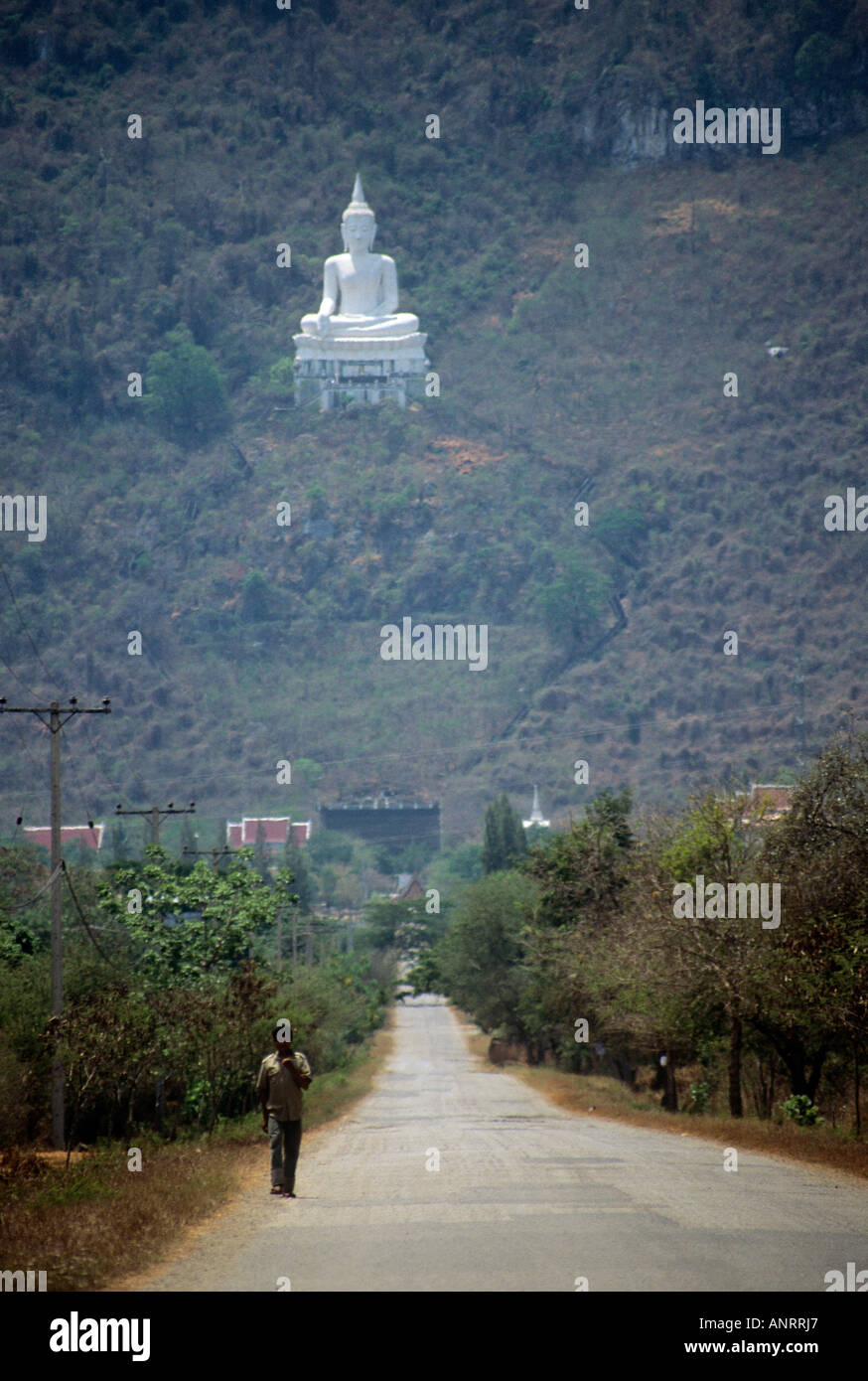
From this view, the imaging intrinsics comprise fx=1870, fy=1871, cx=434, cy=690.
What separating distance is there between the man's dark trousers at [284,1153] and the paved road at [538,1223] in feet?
0.92

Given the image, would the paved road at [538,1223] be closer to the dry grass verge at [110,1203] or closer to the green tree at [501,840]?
the dry grass verge at [110,1203]

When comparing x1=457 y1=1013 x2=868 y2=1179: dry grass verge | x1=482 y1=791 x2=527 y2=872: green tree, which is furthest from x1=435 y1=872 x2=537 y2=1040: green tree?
x1=482 y1=791 x2=527 y2=872: green tree

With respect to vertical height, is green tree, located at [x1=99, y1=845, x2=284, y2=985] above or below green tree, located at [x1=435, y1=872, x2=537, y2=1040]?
above

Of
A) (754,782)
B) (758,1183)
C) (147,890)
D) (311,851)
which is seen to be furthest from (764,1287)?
(311,851)

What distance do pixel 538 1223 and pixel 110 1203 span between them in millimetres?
4482

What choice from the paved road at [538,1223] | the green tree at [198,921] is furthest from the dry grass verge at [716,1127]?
the green tree at [198,921]

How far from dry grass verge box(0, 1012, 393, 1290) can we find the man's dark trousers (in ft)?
2.06

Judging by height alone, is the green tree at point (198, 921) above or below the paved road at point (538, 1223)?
above

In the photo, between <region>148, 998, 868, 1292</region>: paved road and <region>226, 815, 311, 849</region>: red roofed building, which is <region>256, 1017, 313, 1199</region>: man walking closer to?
<region>148, 998, 868, 1292</region>: paved road

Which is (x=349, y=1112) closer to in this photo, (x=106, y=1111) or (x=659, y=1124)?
(x=106, y=1111)

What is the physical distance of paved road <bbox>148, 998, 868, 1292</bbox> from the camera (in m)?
13.5

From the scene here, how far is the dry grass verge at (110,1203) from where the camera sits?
14617 mm
